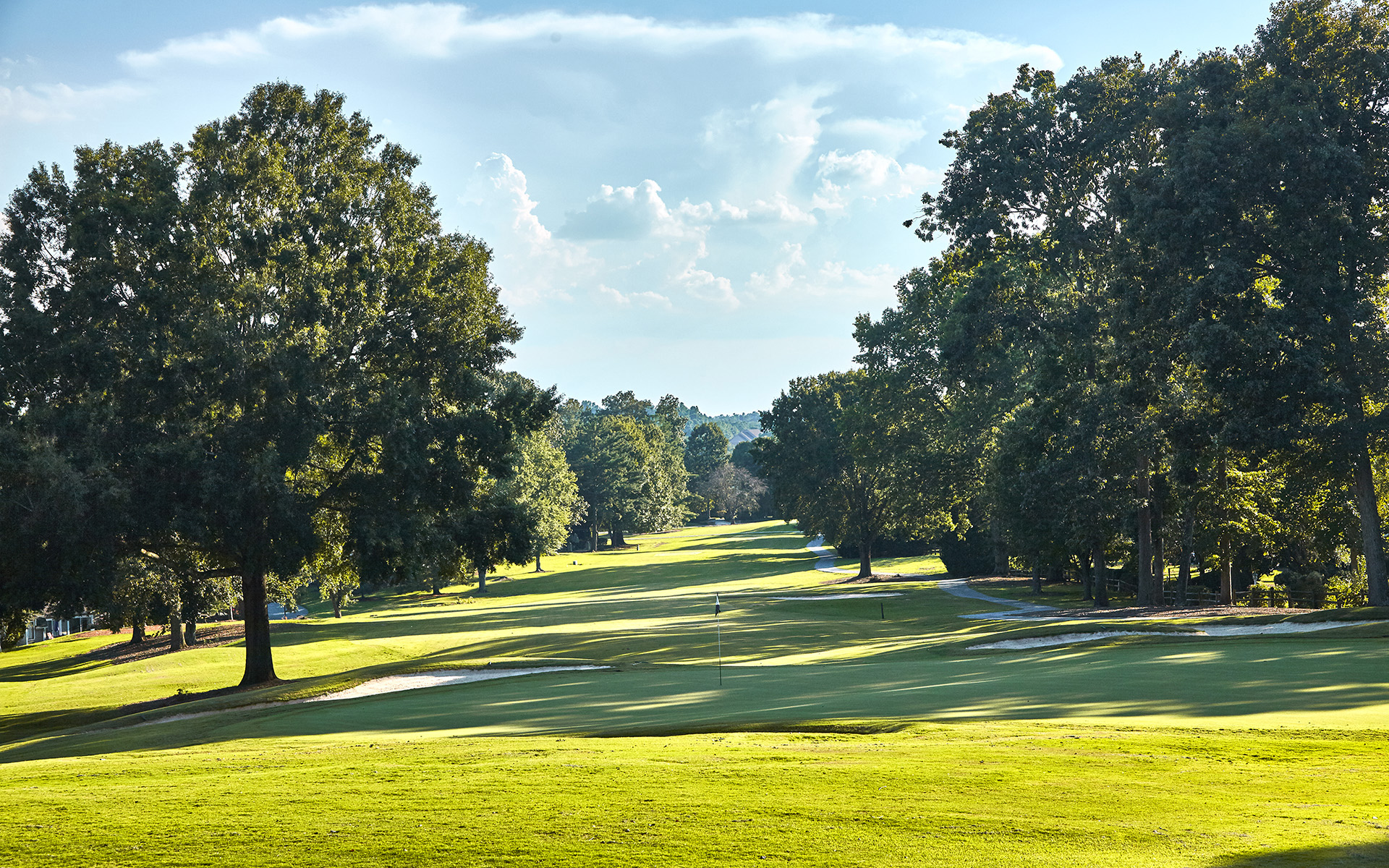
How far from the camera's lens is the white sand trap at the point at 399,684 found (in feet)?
73.0

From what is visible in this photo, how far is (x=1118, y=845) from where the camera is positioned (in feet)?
21.8

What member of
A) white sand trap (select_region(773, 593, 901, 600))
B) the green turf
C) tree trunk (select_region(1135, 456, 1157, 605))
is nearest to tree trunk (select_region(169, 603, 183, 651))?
the green turf

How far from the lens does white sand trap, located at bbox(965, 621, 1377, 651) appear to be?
25.3m

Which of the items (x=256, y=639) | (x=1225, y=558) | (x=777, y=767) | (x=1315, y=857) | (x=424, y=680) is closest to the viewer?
(x=1315, y=857)

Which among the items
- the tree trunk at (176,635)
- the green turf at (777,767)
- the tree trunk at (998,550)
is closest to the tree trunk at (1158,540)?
the tree trunk at (998,550)

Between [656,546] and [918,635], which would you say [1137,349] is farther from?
[656,546]

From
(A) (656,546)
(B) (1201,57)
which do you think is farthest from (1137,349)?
(A) (656,546)

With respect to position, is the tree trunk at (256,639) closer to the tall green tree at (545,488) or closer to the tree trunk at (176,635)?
the tree trunk at (176,635)

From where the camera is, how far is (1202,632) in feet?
90.2

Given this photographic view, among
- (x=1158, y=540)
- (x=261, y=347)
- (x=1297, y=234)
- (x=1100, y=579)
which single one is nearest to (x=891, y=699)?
(x=261, y=347)

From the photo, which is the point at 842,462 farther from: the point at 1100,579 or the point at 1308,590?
the point at 1308,590

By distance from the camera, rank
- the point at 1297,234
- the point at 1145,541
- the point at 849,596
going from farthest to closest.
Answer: the point at 849,596
the point at 1145,541
the point at 1297,234

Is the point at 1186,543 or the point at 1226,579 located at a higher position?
the point at 1186,543

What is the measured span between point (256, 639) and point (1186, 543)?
34636mm
